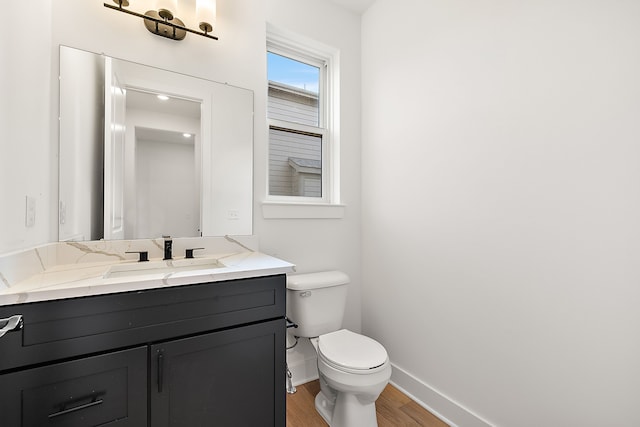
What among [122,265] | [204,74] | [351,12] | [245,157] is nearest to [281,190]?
[245,157]

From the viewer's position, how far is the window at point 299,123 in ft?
6.25

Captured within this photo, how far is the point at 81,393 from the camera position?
0.85m

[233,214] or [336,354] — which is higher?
[233,214]

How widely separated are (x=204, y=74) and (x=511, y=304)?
1959mm

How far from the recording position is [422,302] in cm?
164

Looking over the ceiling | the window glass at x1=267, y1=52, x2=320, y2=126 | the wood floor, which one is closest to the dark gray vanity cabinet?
the wood floor

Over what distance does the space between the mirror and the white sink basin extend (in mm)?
197

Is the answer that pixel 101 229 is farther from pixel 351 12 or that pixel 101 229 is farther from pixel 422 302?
pixel 351 12

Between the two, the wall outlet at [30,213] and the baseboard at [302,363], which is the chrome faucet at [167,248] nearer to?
the wall outlet at [30,213]

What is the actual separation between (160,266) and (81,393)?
0.56 meters

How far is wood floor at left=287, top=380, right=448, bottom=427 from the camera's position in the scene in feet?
4.82

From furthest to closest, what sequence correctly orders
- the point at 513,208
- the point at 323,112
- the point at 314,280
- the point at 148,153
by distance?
the point at 323,112, the point at 314,280, the point at 148,153, the point at 513,208

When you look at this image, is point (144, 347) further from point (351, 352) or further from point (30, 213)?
point (351, 352)

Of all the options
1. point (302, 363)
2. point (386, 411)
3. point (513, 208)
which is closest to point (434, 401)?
point (386, 411)
